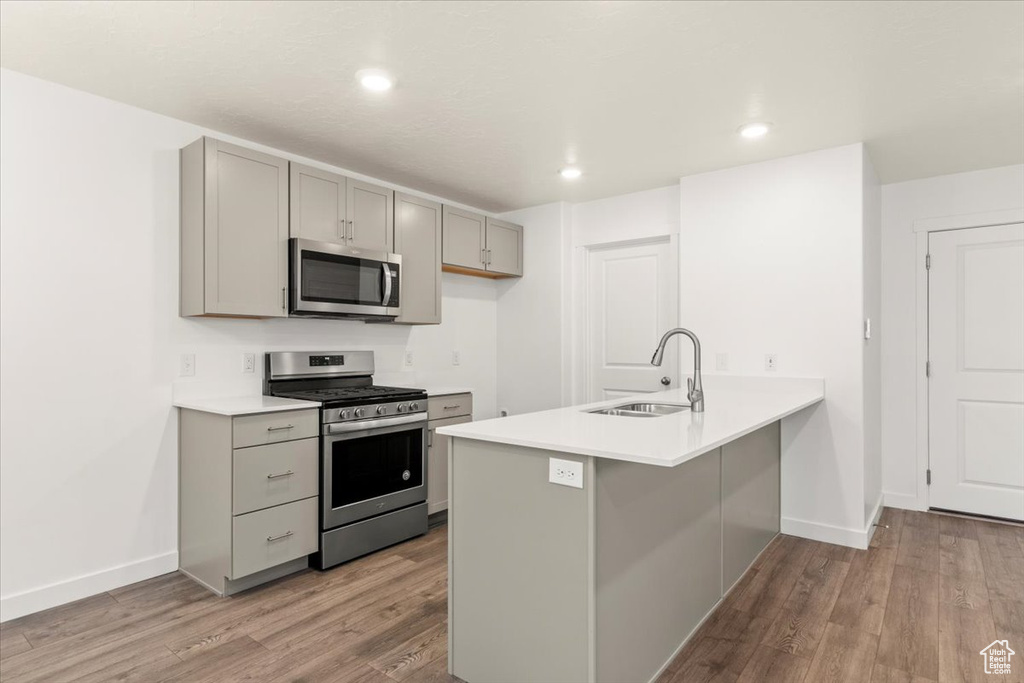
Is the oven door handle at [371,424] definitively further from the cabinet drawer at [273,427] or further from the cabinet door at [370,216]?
the cabinet door at [370,216]

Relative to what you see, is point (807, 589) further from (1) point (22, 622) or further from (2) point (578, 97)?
(1) point (22, 622)

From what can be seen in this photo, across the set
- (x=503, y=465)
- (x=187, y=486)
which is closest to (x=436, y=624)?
(x=503, y=465)

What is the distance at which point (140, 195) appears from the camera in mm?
2824

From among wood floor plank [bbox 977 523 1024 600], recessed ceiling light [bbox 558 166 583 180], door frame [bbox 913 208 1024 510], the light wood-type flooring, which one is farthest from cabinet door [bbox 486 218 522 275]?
wood floor plank [bbox 977 523 1024 600]

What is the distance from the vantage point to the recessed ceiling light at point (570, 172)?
371 centimetres

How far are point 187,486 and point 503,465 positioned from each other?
197cm

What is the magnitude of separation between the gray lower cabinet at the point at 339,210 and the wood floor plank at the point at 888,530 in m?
3.55

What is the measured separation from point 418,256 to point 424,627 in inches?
93.3

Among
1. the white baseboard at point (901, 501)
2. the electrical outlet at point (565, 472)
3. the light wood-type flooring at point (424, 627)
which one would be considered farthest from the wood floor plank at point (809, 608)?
the white baseboard at point (901, 501)

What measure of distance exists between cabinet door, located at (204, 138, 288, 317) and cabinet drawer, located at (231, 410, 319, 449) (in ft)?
1.95

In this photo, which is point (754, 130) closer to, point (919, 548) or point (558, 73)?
point (558, 73)

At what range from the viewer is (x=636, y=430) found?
1.94 m

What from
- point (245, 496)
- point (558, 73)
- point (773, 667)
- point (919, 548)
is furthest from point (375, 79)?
point (919, 548)

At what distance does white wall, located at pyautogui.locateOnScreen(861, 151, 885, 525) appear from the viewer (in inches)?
133
